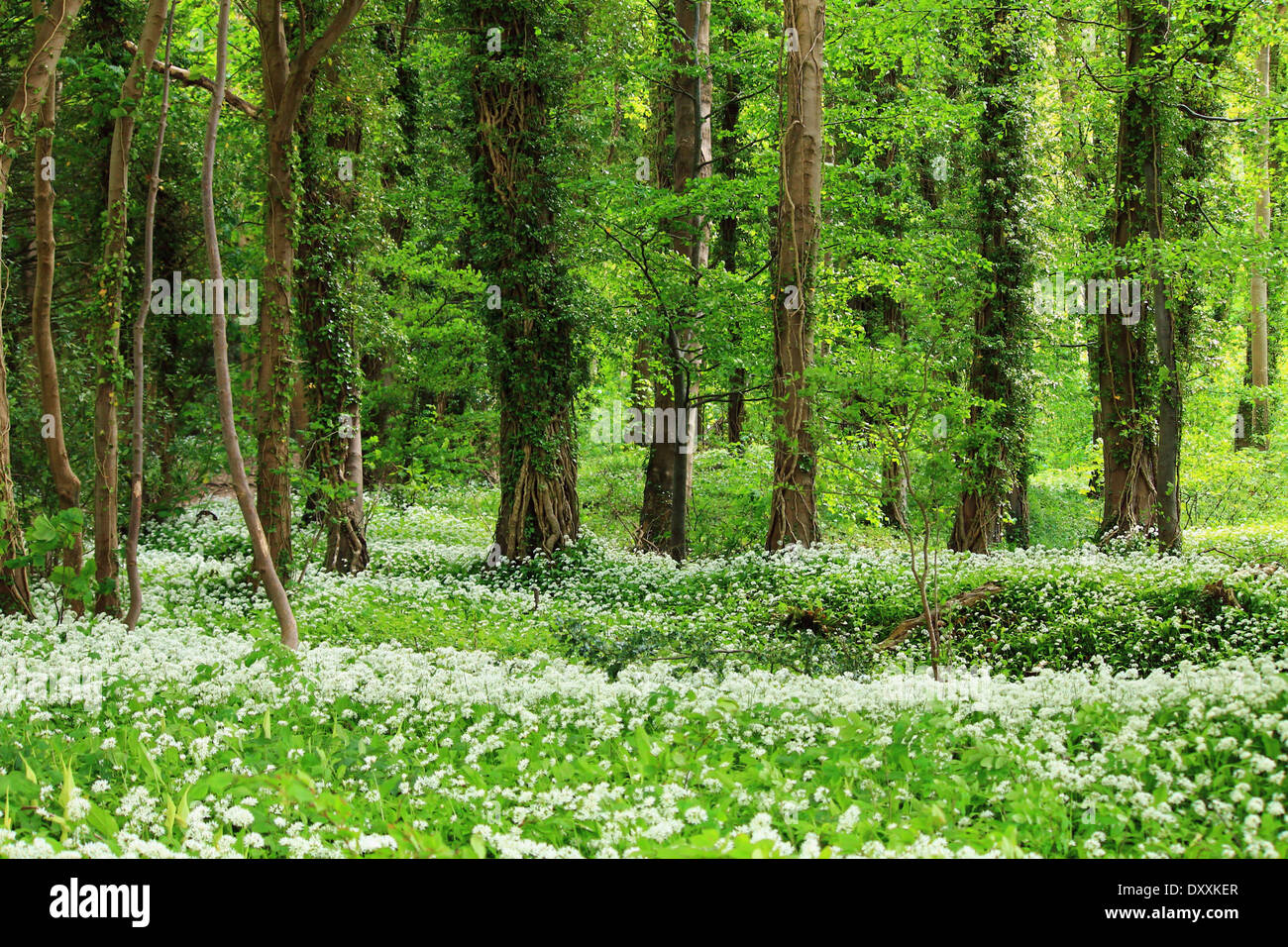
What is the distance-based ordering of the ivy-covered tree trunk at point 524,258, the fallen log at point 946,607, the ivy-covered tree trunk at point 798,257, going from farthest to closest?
1. the ivy-covered tree trunk at point 524,258
2. the ivy-covered tree trunk at point 798,257
3. the fallen log at point 946,607

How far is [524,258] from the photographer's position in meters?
13.8

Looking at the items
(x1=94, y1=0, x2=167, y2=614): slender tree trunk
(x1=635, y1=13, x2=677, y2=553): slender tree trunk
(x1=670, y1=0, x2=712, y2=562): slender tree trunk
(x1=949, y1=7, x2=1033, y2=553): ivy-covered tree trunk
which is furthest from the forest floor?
(x1=635, y1=13, x2=677, y2=553): slender tree trunk

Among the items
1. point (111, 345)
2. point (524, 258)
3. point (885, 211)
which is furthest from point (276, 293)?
point (885, 211)

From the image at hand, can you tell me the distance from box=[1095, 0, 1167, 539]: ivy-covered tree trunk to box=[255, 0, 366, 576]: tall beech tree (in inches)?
424

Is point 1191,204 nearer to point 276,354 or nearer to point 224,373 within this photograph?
point 276,354

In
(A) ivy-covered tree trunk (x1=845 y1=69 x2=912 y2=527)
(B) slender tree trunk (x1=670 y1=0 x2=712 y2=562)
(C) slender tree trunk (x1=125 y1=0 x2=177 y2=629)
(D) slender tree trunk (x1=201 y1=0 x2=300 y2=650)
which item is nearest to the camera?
(D) slender tree trunk (x1=201 y1=0 x2=300 y2=650)

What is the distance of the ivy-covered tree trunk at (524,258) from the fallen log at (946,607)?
6.06 meters

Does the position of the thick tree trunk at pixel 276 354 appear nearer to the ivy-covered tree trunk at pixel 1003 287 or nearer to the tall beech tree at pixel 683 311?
the tall beech tree at pixel 683 311

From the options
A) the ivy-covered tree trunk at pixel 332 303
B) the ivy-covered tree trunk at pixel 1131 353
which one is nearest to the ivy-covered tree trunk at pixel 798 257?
the ivy-covered tree trunk at pixel 1131 353

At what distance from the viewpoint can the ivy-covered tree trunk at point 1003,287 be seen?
51.1 feet

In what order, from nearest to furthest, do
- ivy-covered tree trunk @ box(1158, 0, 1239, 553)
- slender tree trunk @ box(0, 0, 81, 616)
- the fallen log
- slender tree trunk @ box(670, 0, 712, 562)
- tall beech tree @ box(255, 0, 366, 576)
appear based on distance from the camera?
the fallen log → slender tree trunk @ box(0, 0, 81, 616) → tall beech tree @ box(255, 0, 366, 576) → ivy-covered tree trunk @ box(1158, 0, 1239, 553) → slender tree trunk @ box(670, 0, 712, 562)

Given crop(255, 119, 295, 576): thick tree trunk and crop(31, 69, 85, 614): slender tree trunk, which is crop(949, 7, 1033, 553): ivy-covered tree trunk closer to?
crop(255, 119, 295, 576): thick tree trunk

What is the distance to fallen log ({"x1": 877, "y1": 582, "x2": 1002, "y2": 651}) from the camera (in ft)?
28.5

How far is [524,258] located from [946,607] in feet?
26.0
